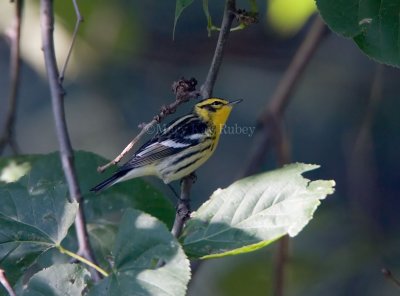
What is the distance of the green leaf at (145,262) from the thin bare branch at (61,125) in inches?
15.7

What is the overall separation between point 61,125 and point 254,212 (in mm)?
1122

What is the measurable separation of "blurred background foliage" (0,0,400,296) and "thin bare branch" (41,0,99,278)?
1.31 metres

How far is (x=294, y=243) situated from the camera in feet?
20.6

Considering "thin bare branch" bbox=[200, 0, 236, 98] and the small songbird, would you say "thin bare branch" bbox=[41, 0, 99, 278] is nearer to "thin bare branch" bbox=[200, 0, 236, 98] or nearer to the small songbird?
"thin bare branch" bbox=[200, 0, 236, 98]

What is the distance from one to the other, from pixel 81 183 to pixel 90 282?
1218mm

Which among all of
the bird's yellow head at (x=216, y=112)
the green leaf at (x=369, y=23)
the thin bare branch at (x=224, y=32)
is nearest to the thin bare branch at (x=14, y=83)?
the bird's yellow head at (x=216, y=112)

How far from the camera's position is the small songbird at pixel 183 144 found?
Result: 14.6ft

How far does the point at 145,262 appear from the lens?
2445mm

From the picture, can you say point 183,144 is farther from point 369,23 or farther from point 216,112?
point 369,23

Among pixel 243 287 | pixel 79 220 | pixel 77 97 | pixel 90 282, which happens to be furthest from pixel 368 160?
pixel 77 97

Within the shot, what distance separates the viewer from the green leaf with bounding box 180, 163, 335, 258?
2.52 metres

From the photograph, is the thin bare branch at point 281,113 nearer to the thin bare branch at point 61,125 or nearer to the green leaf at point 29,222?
the thin bare branch at point 61,125

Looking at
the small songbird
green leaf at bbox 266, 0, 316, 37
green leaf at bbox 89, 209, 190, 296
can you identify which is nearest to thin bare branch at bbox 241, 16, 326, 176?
the small songbird

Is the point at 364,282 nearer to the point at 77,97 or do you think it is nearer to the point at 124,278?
the point at 77,97
